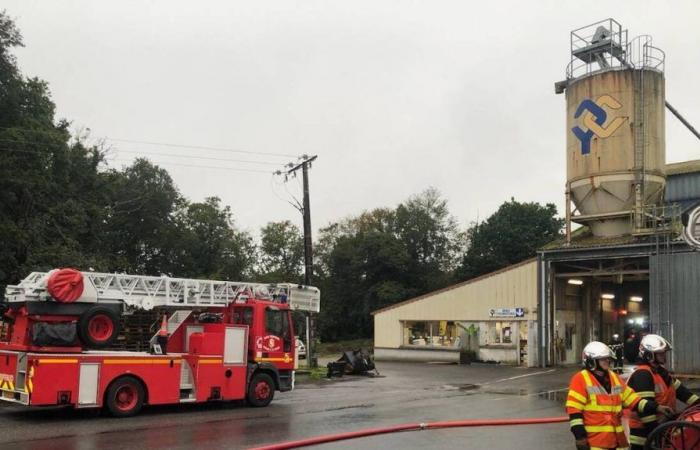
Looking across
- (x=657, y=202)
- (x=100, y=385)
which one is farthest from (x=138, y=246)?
(x=100, y=385)

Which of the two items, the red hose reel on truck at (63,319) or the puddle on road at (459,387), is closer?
the red hose reel on truck at (63,319)

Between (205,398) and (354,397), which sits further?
(354,397)

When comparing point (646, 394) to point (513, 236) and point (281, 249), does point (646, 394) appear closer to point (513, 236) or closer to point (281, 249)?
point (513, 236)

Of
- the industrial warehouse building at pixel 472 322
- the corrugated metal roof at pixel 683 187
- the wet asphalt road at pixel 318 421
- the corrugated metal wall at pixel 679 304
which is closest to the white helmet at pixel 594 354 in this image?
the wet asphalt road at pixel 318 421

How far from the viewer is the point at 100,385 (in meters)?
14.1

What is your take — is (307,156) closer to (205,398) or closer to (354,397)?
(354,397)

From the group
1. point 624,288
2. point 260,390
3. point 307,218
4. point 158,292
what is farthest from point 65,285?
point 624,288

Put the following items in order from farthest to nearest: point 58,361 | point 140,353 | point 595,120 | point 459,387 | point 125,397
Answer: point 595,120 < point 459,387 < point 140,353 < point 125,397 < point 58,361

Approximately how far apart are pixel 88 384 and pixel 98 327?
47.1 inches

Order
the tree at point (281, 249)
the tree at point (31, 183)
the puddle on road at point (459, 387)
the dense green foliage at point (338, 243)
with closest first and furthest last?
the puddle on road at point (459, 387) < the tree at point (31, 183) < the dense green foliage at point (338, 243) < the tree at point (281, 249)

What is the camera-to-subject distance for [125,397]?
14.6 m

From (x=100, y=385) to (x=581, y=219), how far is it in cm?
2274

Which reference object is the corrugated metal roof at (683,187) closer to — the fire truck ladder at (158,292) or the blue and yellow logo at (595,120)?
the blue and yellow logo at (595,120)

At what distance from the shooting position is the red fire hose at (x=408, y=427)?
10.8 metres
